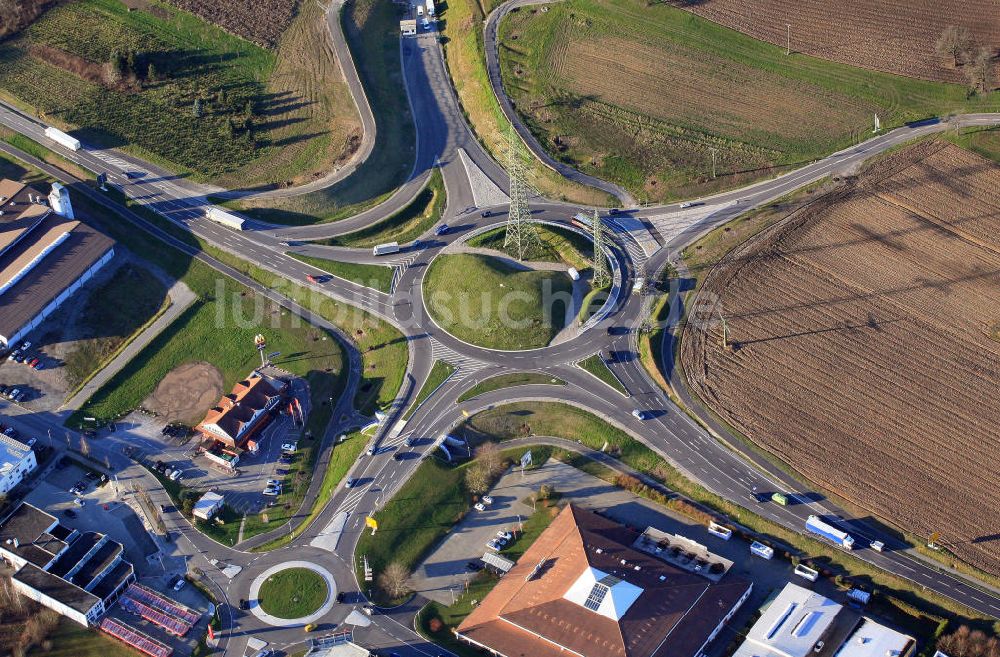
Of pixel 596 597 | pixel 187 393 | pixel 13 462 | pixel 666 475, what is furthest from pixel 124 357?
pixel 666 475

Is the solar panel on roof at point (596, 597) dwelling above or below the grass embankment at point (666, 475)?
below

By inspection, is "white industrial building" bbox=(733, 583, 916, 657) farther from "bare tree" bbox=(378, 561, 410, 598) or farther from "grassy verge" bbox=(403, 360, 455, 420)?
"grassy verge" bbox=(403, 360, 455, 420)

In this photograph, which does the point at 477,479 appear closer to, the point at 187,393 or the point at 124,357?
the point at 187,393

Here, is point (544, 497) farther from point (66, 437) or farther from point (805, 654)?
point (66, 437)

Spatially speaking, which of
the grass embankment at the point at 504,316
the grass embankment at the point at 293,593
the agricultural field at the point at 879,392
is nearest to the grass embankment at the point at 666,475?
the agricultural field at the point at 879,392

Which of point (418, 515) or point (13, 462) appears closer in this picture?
point (418, 515)

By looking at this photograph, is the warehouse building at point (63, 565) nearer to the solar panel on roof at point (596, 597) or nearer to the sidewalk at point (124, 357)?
the sidewalk at point (124, 357)

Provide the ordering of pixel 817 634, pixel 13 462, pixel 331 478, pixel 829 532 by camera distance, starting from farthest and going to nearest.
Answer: pixel 331 478 → pixel 13 462 → pixel 829 532 → pixel 817 634

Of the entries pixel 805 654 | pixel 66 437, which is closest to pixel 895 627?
pixel 805 654
